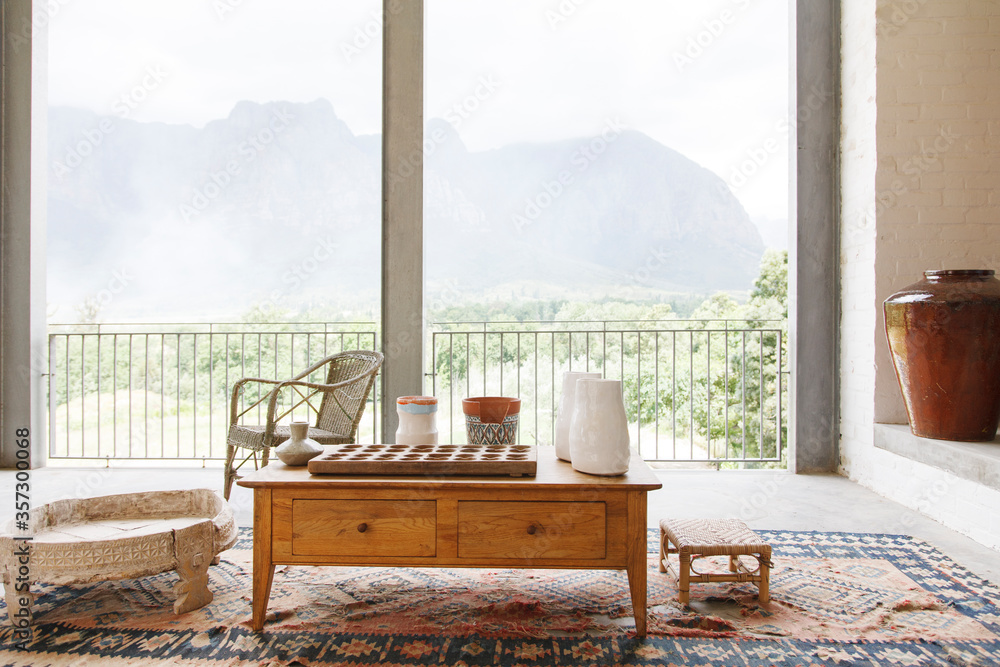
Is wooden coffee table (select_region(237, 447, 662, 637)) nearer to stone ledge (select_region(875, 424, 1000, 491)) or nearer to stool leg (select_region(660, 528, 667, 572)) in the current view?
stool leg (select_region(660, 528, 667, 572))

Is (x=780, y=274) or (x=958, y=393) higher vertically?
(x=780, y=274)

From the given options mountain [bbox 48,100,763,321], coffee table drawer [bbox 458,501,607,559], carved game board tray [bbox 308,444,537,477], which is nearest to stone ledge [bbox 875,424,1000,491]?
coffee table drawer [bbox 458,501,607,559]

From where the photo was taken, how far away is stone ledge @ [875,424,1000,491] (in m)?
1.99

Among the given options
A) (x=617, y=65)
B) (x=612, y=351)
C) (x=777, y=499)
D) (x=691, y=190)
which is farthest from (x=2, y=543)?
(x=691, y=190)

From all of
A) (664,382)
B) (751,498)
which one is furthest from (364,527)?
(664,382)

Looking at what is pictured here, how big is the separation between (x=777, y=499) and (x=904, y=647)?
153cm

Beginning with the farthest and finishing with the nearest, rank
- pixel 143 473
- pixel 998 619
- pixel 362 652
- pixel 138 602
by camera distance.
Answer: pixel 143 473
pixel 138 602
pixel 998 619
pixel 362 652

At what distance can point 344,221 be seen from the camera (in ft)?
23.1

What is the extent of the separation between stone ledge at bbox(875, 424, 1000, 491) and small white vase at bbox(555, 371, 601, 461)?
1395 mm

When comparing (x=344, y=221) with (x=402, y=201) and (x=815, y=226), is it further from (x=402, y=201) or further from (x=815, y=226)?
(x=815, y=226)

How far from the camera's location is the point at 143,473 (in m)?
3.60

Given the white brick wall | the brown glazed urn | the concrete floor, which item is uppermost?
the white brick wall

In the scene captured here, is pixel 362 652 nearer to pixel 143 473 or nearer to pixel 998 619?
pixel 998 619

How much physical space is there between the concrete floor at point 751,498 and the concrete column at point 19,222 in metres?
0.41
